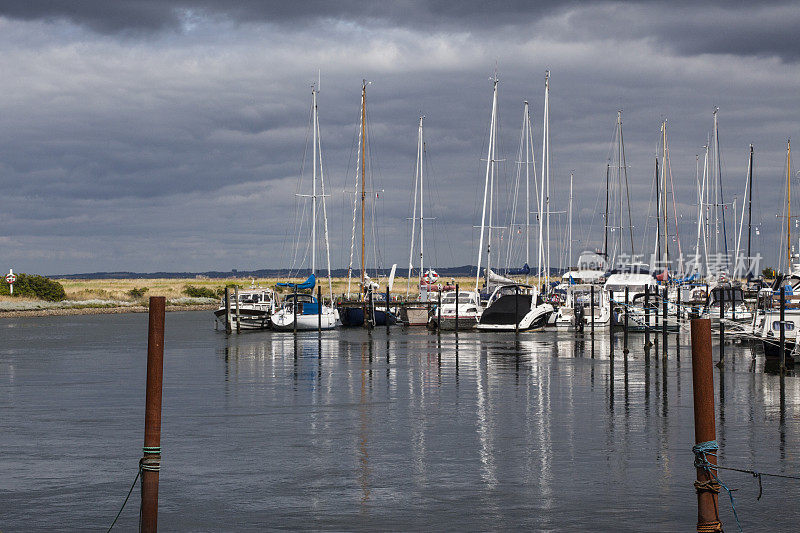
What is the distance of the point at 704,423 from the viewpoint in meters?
11.4

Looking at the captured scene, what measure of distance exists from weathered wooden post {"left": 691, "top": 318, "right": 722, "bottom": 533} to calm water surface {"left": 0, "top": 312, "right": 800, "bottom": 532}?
286 cm

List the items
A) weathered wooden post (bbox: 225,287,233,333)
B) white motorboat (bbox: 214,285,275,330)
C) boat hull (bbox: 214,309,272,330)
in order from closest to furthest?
weathered wooden post (bbox: 225,287,233,333) → white motorboat (bbox: 214,285,275,330) → boat hull (bbox: 214,309,272,330)

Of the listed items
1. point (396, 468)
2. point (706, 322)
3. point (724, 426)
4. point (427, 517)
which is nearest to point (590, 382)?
point (724, 426)

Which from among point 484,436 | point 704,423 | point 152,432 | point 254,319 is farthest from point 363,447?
point 254,319

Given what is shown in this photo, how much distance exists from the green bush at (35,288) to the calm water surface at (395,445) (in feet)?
275

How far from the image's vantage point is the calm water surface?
15023 millimetres

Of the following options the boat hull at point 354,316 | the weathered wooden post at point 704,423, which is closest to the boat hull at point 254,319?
the boat hull at point 354,316

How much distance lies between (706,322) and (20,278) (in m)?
122

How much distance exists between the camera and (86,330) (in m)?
74.8

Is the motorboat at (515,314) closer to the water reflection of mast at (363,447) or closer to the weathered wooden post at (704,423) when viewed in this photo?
the water reflection of mast at (363,447)

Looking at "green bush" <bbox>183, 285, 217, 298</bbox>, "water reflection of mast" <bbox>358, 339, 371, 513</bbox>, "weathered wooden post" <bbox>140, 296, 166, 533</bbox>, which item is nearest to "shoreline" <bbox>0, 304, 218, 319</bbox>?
"green bush" <bbox>183, 285, 217, 298</bbox>

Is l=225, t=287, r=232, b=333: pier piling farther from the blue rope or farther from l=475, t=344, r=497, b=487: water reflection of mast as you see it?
the blue rope

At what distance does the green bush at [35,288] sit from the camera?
119625 millimetres

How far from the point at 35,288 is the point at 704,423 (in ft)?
396
